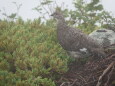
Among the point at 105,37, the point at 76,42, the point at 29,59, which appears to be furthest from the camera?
the point at 105,37

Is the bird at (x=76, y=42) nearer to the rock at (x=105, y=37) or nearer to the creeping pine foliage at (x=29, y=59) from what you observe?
the creeping pine foliage at (x=29, y=59)

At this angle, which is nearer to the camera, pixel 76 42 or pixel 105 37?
pixel 76 42

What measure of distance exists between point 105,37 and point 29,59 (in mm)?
2565

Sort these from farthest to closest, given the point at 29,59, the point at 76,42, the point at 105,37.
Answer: the point at 105,37 < the point at 76,42 < the point at 29,59

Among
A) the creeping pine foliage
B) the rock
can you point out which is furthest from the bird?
the rock

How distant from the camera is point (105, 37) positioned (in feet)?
23.8

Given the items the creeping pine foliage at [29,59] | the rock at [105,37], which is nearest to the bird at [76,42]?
the creeping pine foliage at [29,59]

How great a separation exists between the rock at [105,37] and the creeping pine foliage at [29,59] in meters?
1.16

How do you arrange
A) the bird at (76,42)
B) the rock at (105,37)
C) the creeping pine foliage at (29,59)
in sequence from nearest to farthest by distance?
the creeping pine foliage at (29,59), the bird at (76,42), the rock at (105,37)

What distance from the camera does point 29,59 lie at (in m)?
5.76

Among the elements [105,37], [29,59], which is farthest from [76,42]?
[29,59]

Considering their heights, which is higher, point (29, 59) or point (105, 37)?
point (105, 37)

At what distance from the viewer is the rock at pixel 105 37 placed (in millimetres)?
7090

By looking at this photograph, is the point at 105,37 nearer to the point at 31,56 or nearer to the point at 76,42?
the point at 76,42
